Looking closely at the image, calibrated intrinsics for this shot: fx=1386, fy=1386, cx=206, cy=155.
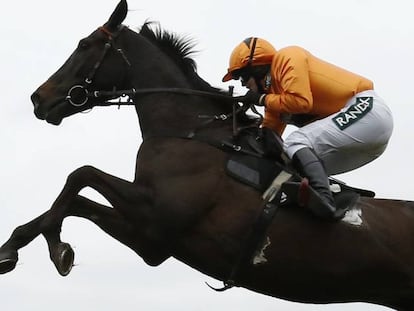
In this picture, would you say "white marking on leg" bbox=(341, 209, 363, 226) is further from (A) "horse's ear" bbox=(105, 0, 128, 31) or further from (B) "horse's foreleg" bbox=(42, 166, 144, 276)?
(A) "horse's ear" bbox=(105, 0, 128, 31)

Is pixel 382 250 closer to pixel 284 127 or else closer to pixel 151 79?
pixel 284 127

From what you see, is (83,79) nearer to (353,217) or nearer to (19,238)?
(19,238)

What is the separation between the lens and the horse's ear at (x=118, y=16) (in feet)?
47.7

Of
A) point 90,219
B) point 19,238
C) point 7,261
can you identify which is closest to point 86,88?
point 90,219

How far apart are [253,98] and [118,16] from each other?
1746mm

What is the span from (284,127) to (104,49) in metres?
2.04

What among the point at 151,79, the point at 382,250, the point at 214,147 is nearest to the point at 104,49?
the point at 151,79

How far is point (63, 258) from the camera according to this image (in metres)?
13.6

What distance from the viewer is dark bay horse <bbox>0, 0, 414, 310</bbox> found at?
13.6m

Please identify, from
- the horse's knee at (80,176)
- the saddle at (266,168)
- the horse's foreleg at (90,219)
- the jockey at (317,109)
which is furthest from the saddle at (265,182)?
the horse's knee at (80,176)

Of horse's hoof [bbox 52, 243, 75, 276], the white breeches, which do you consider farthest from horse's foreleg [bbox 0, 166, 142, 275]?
the white breeches

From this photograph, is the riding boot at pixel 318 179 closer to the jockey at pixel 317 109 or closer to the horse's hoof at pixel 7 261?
the jockey at pixel 317 109

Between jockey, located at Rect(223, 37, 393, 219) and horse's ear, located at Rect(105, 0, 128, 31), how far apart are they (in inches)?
53.0

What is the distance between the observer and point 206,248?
44.8 feet
